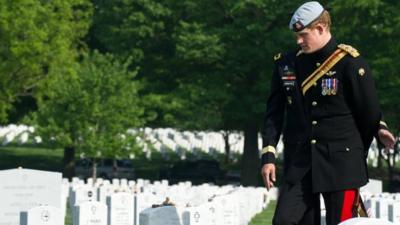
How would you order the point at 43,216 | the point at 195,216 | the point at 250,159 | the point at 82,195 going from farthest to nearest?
the point at 250,159, the point at 82,195, the point at 43,216, the point at 195,216

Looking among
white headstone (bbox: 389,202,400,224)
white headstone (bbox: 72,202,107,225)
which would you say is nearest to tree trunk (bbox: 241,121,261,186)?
white headstone (bbox: 389,202,400,224)

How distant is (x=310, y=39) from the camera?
327 inches

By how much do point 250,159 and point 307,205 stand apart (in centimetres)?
4055

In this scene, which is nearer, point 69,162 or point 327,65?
point 327,65

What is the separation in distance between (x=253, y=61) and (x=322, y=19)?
129ft

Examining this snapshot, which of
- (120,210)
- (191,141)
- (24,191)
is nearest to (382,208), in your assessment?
(120,210)

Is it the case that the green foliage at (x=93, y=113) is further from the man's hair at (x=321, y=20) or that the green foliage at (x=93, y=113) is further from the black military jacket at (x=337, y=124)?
the man's hair at (x=321, y=20)

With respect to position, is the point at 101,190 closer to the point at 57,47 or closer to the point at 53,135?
the point at 53,135

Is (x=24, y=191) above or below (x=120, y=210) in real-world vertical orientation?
above

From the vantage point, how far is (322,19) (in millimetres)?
8250

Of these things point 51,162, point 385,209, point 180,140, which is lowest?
point 385,209

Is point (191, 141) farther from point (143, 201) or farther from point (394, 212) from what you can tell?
point (394, 212)

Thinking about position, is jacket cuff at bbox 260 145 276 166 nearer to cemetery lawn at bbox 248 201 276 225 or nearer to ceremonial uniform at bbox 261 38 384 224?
ceremonial uniform at bbox 261 38 384 224

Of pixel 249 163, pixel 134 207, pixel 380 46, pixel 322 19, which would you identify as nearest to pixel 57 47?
pixel 249 163
